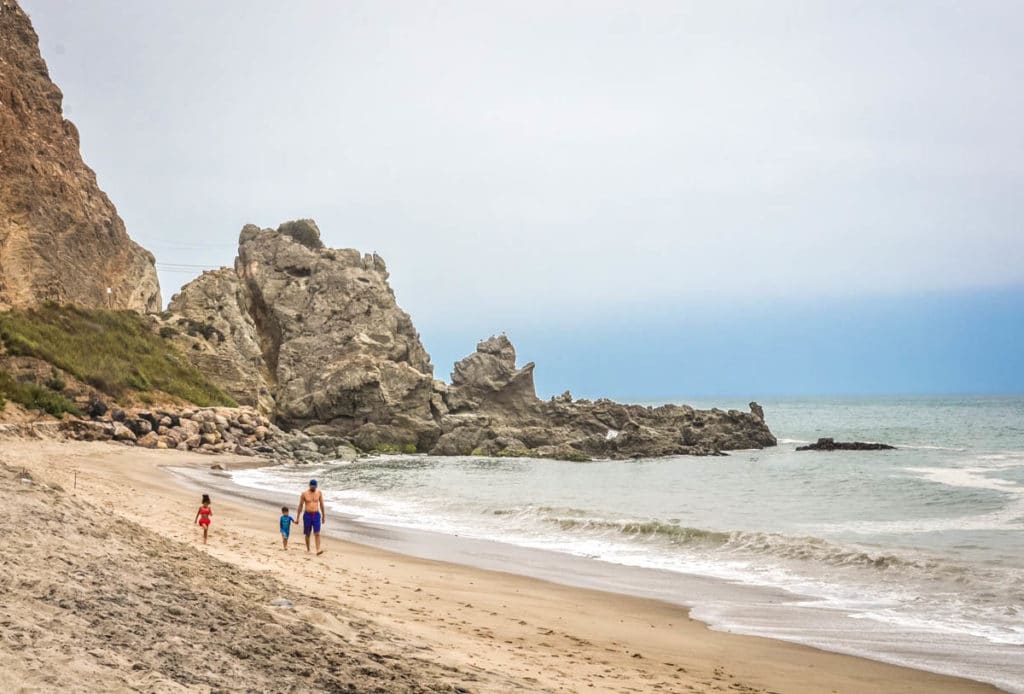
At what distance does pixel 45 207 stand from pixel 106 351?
10098 mm

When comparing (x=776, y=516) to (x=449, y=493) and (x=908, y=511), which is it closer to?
(x=908, y=511)

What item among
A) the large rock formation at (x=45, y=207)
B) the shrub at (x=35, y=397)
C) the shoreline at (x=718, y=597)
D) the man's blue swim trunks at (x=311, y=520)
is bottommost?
the shoreline at (x=718, y=597)

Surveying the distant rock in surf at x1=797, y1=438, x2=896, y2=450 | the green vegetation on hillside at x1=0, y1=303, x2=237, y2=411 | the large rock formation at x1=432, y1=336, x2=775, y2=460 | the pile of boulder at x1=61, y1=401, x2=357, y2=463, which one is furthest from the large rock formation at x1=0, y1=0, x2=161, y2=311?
the distant rock in surf at x1=797, y1=438, x2=896, y2=450

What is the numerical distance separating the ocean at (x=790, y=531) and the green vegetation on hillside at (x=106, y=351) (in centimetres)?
1248

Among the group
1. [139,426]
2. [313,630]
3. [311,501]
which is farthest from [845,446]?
[313,630]

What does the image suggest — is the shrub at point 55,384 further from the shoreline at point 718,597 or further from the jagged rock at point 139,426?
the shoreline at point 718,597

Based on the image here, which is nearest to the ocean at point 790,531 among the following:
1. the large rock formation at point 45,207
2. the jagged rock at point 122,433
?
the jagged rock at point 122,433

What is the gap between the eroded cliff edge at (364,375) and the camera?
2163 inches

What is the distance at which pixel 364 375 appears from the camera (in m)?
54.7

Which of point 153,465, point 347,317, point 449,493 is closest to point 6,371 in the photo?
point 153,465

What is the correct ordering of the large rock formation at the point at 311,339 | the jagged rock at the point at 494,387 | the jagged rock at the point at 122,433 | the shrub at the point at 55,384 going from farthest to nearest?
the jagged rock at the point at 494,387
the large rock formation at the point at 311,339
the shrub at the point at 55,384
the jagged rock at the point at 122,433

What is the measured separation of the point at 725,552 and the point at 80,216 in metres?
47.7

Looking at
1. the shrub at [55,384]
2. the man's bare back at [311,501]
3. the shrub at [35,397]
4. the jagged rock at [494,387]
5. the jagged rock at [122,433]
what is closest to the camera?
the man's bare back at [311,501]

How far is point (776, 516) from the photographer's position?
72.5 ft
